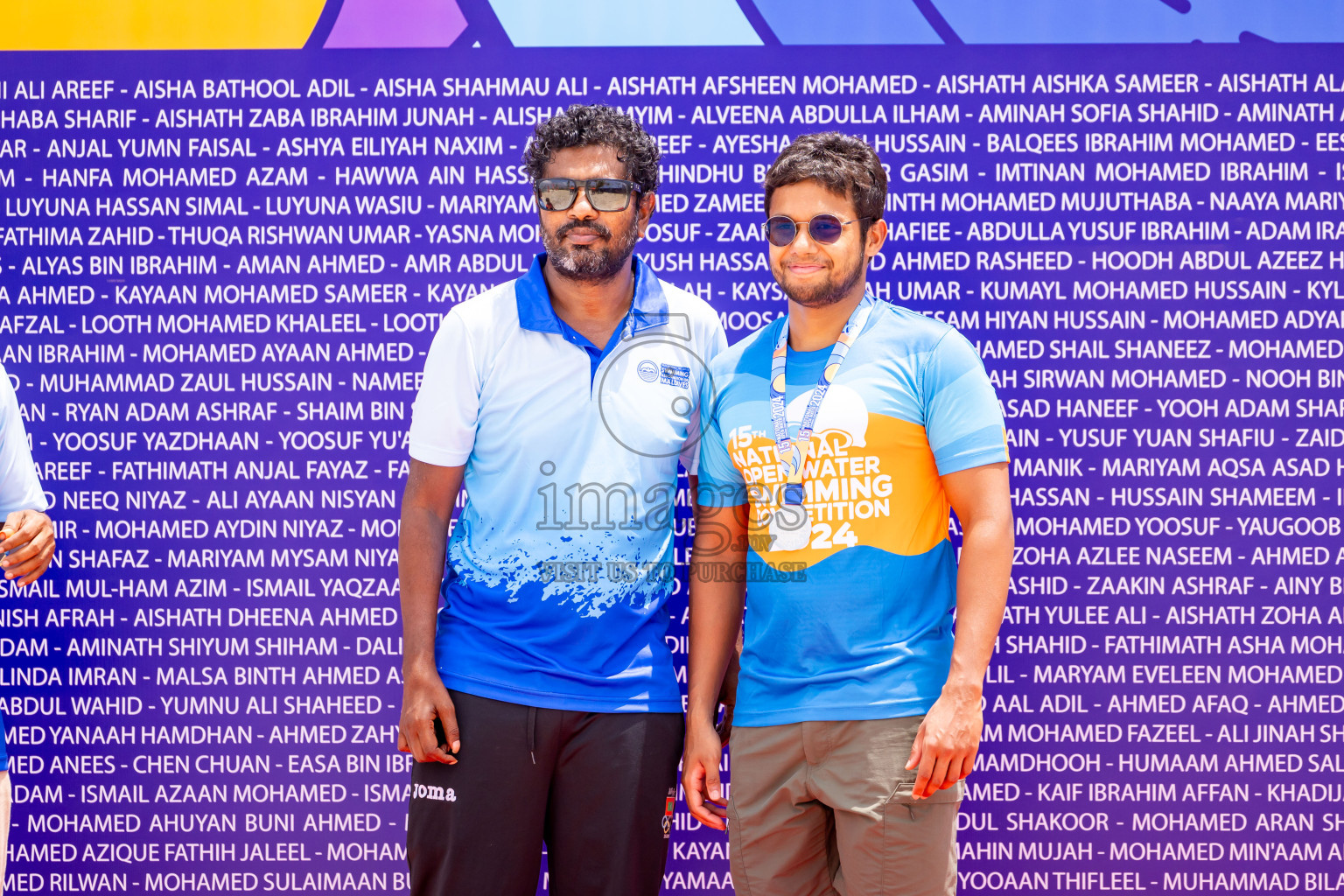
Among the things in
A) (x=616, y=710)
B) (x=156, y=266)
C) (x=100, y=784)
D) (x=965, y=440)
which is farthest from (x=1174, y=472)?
(x=100, y=784)

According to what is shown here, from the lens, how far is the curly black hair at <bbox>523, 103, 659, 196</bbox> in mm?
2299

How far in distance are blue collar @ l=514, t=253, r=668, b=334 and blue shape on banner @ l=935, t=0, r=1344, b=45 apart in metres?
1.37

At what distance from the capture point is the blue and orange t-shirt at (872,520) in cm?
204

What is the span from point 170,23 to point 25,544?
163 cm

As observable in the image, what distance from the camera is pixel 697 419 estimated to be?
2371 millimetres

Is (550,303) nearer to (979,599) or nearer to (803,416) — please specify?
(803,416)

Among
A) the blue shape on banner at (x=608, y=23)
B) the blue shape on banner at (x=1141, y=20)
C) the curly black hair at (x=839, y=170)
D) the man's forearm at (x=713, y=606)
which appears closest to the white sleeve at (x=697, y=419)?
the man's forearm at (x=713, y=606)

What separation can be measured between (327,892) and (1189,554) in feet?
9.49

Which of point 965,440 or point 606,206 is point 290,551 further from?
point 965,440

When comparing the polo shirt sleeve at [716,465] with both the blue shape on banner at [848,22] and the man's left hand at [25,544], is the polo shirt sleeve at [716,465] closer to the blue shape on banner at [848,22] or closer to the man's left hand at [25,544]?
the blue shape on banner at [848,22]

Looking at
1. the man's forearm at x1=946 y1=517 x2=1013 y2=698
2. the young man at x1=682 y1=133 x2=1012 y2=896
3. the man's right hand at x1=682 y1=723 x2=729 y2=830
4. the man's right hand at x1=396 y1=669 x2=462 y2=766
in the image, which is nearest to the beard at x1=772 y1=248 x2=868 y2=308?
the young man at x1=682 y1=133 x2=1012 y2=896

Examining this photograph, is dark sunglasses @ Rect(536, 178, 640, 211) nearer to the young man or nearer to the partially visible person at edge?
the young man

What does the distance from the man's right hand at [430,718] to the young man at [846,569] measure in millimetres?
564

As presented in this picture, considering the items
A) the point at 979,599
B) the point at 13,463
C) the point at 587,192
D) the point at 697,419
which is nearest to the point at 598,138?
the point at 587,192
